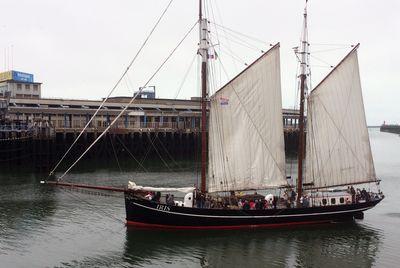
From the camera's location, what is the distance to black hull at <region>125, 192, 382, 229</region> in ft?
107

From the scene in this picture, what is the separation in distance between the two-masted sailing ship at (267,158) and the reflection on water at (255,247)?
1.20m

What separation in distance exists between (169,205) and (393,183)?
3696 centimetres

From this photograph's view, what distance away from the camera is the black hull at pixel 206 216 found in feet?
107

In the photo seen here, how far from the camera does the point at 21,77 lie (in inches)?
3957

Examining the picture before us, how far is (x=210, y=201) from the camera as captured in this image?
111 feet

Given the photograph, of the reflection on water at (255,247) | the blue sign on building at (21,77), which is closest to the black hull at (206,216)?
the reflection on water at (255,247)

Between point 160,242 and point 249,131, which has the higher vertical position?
point 249,131

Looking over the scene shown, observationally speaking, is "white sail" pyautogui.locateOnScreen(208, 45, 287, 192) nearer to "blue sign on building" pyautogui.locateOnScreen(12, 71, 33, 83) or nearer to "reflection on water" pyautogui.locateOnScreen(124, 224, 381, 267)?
"reflection on water" pyautogui.locateOnScreen(124, 224, 381, 267)

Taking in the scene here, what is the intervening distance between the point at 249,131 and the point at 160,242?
1058 centimetres

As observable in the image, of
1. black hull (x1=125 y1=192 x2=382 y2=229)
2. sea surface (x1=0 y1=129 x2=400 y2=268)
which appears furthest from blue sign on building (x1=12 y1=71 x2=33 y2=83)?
black hull (x1=125 y1=192 x2=382 y2=229)

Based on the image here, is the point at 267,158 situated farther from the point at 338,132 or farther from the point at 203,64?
the point at 203,64

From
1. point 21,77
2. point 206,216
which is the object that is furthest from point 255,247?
point 21,77

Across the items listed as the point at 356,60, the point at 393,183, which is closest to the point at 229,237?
the point at 356,60

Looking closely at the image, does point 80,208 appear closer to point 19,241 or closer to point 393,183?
point 19,241
